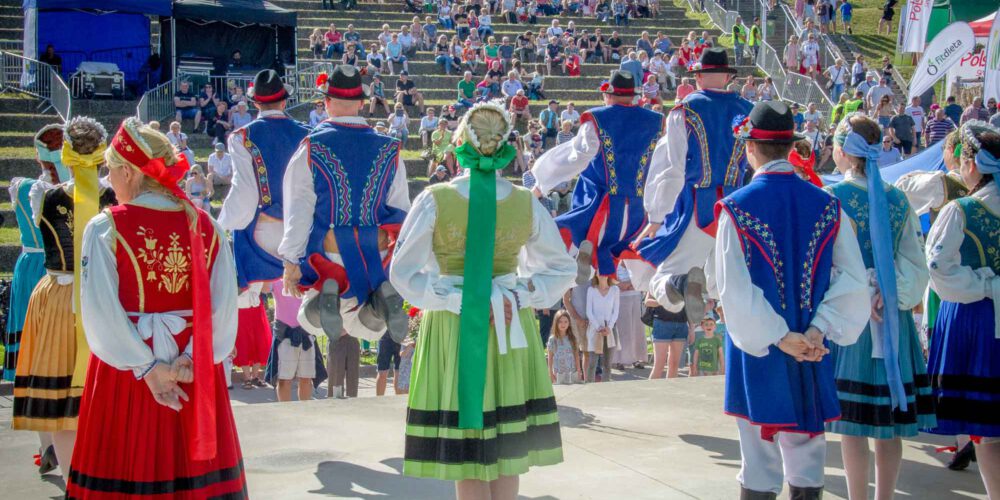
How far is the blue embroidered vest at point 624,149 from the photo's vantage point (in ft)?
23.2

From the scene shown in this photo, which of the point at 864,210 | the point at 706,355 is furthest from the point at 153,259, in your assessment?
the point at 706,355

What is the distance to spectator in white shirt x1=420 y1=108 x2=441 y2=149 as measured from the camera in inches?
824

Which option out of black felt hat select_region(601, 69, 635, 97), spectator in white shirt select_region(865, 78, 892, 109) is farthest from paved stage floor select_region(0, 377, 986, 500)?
spectator in white shirt select_region(865, 78, 892, 109)

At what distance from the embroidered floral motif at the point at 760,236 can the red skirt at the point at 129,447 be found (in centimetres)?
211

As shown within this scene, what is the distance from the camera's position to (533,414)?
470 centimetres

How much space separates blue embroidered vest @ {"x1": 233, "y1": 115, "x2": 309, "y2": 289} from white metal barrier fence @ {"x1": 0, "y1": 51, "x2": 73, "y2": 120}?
14.2 metres

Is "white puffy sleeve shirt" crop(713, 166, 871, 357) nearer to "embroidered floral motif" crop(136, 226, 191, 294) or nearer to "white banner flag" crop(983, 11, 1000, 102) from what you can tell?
"embroidered floral motif" crop(136, 226, 191, 294)

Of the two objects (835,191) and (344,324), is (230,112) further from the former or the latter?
(835,191)

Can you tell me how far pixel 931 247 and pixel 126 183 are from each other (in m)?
3.62

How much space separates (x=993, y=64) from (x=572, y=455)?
1615cm

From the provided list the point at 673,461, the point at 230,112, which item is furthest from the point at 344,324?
the point at 230,112

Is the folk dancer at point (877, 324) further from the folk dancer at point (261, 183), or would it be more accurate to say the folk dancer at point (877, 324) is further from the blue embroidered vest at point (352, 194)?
the folk dancer at point (261, 183)

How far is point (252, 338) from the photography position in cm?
1022

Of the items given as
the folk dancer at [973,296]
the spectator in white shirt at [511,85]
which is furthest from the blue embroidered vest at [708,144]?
the spectator in white shirt at [511,85]
